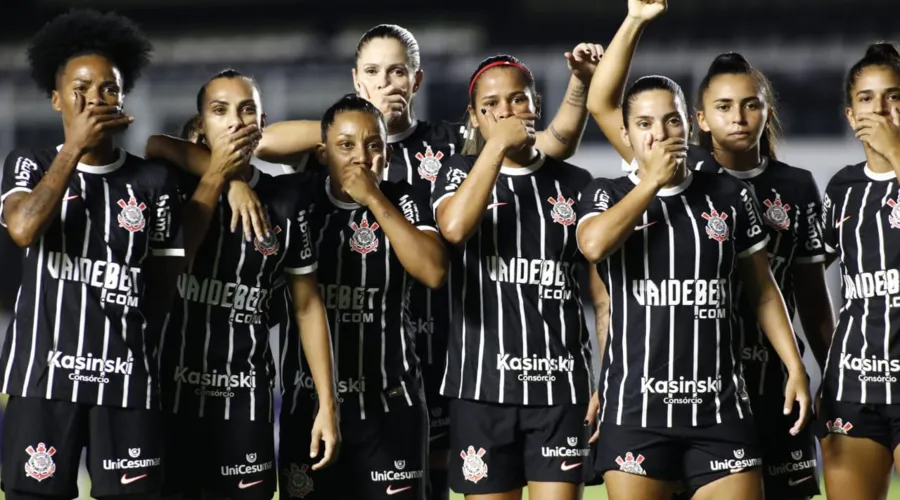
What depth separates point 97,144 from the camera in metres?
3.35

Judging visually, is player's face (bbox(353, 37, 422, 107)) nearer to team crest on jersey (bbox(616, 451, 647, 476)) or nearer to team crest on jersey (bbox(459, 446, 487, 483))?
team crest on jersey (bbox(459, 446, 487, 483))

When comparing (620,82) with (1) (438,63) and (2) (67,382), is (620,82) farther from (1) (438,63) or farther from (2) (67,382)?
(1) (438,63)

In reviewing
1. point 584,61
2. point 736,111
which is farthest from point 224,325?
point 736,111

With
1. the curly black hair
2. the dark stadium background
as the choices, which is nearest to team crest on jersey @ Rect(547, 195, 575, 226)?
the curly black hair

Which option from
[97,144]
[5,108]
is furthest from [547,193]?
[5,108]

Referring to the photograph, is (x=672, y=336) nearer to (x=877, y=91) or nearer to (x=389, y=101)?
(x=877, y=91)

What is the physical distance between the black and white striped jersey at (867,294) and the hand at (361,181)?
1.46 m

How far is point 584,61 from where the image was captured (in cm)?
413

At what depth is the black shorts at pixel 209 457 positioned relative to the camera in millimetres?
3631

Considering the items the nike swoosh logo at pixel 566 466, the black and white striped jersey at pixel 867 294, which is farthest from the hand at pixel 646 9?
the nike swoosh logo at pixel 566 466

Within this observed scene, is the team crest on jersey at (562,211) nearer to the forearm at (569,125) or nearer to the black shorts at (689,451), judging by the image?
the forearm at (569,125)

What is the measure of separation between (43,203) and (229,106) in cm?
69

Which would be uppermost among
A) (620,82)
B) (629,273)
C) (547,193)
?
(620,82)

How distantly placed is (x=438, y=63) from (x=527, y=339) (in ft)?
25.6
